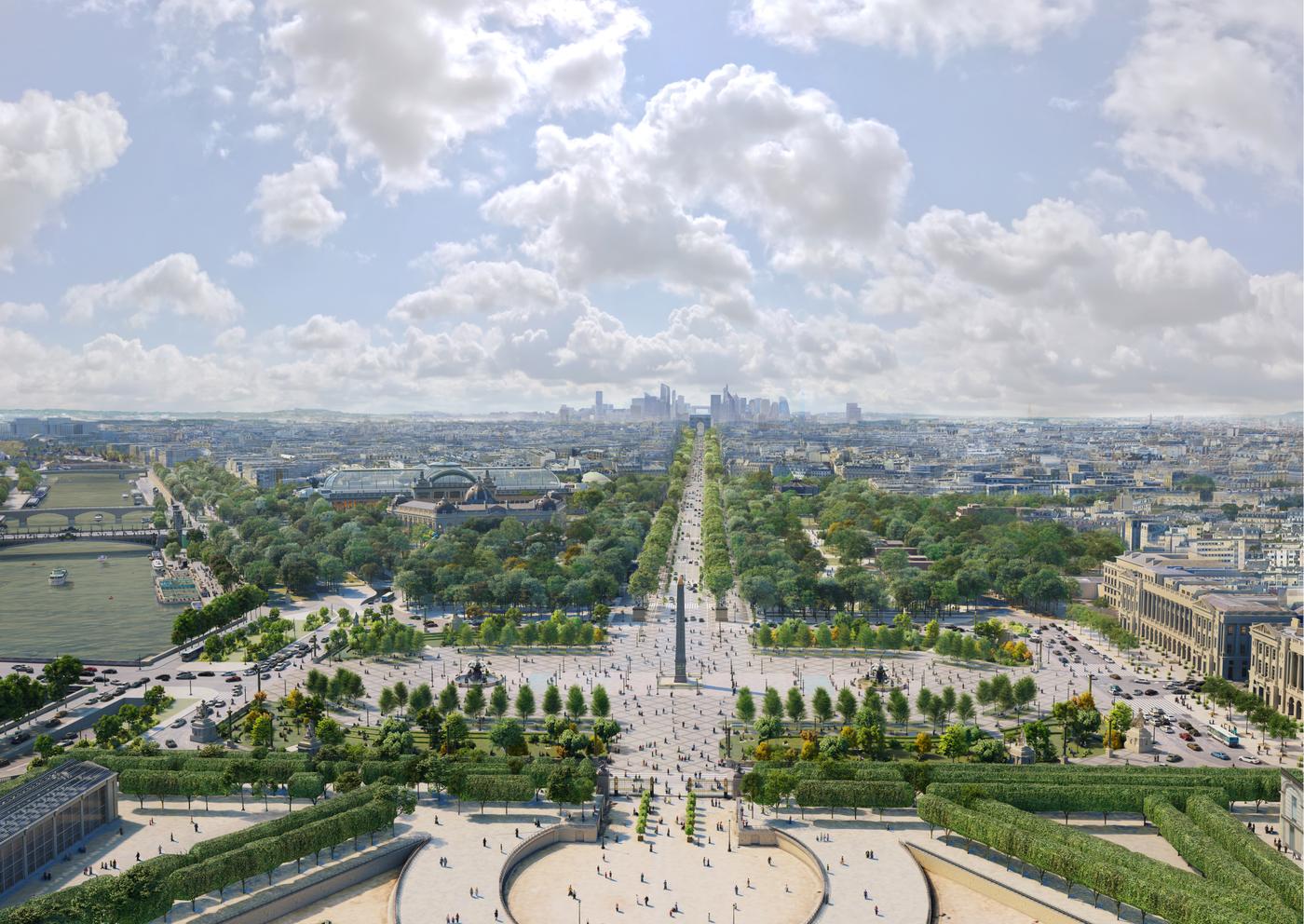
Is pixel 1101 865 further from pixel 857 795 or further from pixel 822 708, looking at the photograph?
pixel 822 708

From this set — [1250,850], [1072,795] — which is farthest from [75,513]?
[1250,850]

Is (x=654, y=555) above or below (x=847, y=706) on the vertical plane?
above

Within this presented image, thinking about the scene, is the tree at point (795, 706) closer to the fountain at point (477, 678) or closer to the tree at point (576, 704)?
the tree at point (576, 704)

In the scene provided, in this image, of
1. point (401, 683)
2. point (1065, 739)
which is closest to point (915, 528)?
point (1065, 739)

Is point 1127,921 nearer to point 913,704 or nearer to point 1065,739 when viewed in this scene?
point 1065,739

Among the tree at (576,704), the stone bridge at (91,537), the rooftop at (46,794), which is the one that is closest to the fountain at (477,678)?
the tree at (576,704)

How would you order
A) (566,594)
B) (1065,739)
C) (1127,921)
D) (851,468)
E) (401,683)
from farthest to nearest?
1. (851,468)
2. (566,594)
3. (401,683)
4. (1065,739)
5. (1127,921)
